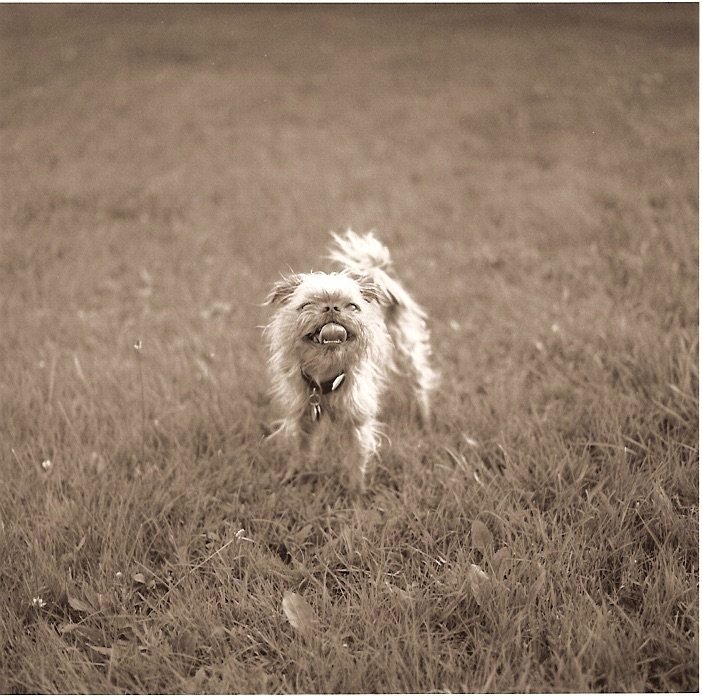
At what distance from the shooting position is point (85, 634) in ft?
8.72

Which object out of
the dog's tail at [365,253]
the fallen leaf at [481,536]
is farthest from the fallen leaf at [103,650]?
the dog's tail at [365,253]

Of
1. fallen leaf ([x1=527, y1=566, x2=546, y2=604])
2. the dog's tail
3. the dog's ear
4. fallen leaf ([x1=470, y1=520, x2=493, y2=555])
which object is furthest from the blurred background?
fallen leaf ([x1=527, y1=566, x2=546, y2=604])

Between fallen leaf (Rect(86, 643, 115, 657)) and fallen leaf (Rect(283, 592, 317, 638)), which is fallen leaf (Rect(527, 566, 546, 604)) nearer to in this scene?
fallen leaf (Rect(283, 592, 317, 638))

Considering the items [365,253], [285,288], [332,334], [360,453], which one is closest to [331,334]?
[332,334]

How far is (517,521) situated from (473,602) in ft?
1.73

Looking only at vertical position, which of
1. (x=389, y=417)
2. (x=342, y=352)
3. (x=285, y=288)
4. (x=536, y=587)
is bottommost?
(x=536, y=587)

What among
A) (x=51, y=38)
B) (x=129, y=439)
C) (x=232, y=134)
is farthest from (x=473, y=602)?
(x=51, y=38)

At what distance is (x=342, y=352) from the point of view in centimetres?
295

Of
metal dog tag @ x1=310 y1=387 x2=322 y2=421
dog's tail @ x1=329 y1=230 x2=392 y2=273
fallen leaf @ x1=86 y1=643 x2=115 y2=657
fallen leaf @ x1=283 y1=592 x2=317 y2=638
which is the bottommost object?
fallen leaf @ x1=86 y1=643 x2=115 y2=657

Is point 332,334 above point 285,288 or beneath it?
beneath

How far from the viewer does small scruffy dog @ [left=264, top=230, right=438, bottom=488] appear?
285 centimetres

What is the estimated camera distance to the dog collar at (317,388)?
3.19 metres

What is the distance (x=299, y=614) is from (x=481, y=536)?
972mm

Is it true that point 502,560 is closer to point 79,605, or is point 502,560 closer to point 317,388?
point 317,388
